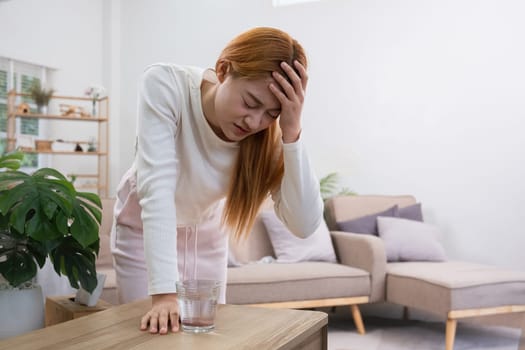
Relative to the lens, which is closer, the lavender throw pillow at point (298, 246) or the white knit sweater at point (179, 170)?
the white knit sweater at point (179, 170)

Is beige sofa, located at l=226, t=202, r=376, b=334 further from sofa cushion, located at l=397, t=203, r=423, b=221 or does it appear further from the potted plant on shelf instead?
the potted plant on shelf

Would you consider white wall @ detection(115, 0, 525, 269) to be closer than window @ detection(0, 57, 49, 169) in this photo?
Yes

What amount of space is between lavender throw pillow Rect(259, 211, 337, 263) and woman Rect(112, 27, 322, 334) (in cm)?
219

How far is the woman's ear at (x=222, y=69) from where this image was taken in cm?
123

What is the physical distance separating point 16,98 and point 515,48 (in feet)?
13.8

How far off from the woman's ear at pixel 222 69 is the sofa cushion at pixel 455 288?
7.33 ft

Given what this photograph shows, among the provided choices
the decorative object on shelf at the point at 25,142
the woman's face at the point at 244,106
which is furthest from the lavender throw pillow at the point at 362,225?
the decorative object on shelf at the point at 25,142

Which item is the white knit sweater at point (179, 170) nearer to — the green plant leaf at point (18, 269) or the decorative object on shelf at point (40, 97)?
the green plant leaf at point (18, 269)

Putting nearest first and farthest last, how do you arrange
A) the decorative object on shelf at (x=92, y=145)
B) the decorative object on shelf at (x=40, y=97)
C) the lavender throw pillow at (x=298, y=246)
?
the lavender throw pillow at (x=298, y=246)
the decorative object on shelf at (x=40, y=97)
the decorative object on shelf at (x=92, y=145)

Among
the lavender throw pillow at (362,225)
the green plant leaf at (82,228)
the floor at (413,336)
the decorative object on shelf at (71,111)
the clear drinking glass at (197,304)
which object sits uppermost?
the decorative object on shelf at (71,111)

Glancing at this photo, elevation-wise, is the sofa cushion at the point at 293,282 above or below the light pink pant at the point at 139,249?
below

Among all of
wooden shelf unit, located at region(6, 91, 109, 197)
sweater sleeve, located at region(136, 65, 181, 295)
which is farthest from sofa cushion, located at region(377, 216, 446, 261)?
wooden shelf unit, located at region(6, 91, 109, 197)

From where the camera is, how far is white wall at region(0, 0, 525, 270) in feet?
13.2

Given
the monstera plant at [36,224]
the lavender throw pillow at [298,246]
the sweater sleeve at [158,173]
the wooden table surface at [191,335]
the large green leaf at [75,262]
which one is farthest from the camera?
the lavender throw pillow at [298,246]
